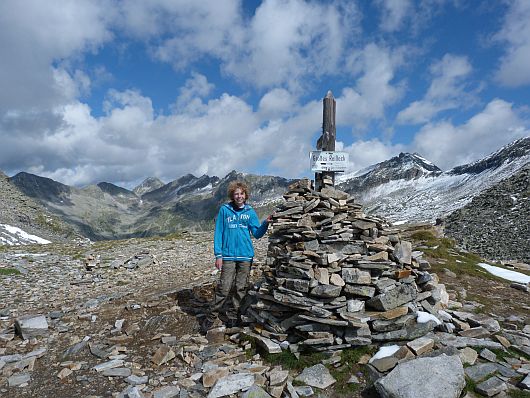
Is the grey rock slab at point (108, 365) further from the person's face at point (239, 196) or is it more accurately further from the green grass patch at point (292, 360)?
the person's face at point (239, 196)

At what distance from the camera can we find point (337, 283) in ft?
29.1

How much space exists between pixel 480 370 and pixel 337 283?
3313mm

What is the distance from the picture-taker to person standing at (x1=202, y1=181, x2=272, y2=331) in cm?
1038

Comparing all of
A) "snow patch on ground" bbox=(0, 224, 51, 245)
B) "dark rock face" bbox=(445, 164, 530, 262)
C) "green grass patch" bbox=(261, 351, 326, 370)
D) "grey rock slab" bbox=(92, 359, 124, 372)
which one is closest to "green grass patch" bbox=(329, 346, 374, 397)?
"green grass patch" bbox=(261, 351, 326, 370)

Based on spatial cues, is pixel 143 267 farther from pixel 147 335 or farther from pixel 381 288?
pixel 381 288

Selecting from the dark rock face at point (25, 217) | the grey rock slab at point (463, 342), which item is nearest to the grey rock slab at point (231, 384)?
the grey rock slab at point (463, 342)

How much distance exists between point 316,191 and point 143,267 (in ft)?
44.4

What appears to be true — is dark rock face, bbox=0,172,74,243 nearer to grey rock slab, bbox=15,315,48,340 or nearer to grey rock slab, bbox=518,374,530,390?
grey rock slab, bbox=15,315,48,340

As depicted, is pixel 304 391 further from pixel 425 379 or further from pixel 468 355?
pixel 468 355

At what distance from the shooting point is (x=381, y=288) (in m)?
8.86

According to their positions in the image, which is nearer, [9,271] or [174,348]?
[174,348]

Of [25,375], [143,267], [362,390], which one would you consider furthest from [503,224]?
[25,375]

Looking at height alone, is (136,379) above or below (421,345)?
below

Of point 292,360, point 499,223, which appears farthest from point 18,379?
point 499,223
